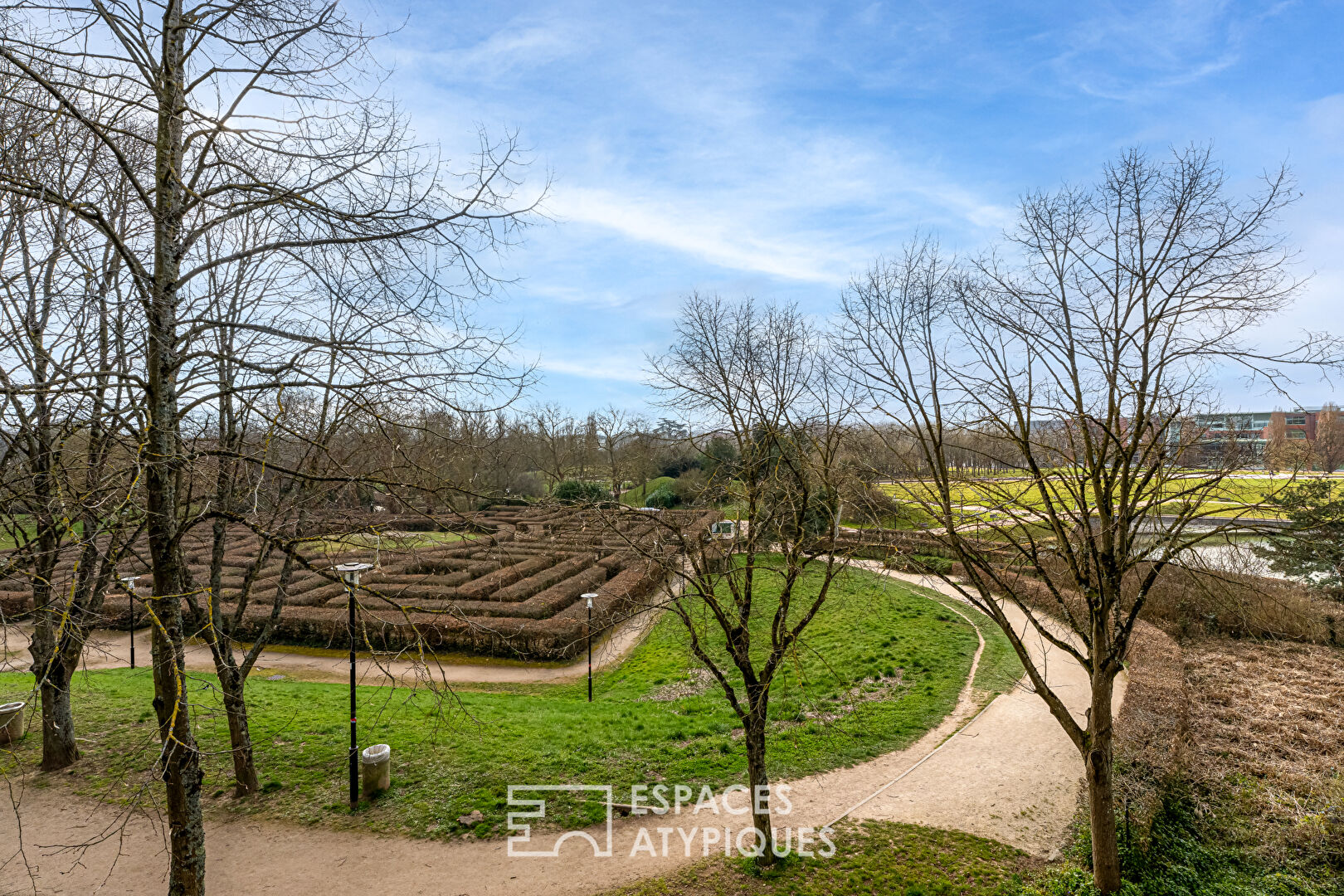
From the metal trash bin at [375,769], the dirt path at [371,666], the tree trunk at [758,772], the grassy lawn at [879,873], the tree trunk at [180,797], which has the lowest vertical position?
the dirt path at [371,666]

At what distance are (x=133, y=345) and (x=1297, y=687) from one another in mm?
18142

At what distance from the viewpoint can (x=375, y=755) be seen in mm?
8219

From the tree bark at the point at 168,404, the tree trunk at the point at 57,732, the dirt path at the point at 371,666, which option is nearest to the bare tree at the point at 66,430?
the tree bark at the point at 168,404

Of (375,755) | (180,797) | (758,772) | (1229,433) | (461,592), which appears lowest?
(375,755)

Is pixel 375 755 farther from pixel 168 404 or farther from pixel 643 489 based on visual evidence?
pixel 643 489

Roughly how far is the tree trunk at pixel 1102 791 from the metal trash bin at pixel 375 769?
26.6 feet

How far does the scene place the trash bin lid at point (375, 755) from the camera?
8.20m

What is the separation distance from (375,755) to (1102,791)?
27.3 ft

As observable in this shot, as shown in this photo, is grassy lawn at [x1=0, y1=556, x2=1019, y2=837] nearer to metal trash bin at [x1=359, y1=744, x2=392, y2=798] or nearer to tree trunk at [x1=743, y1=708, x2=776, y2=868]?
metal trash bin at [x1=359, y1=744, x2=392, y2=798]

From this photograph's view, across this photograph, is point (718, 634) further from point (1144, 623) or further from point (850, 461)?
point (1144, 623)

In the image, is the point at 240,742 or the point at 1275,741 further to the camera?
the point at 1275,741

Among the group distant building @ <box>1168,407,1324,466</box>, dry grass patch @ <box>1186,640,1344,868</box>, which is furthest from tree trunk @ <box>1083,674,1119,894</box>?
distant building @ <box>1168,407,1324,466</box>

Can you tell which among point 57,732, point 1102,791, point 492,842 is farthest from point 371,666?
point 1102,791

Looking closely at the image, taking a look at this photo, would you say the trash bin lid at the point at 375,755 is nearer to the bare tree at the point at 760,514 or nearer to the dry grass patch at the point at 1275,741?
the bare tree at the point at 760,514
